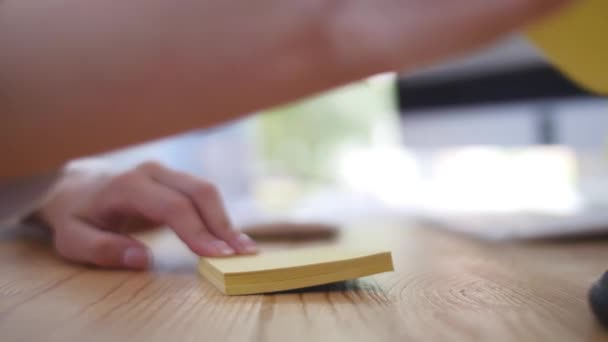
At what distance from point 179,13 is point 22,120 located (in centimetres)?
8

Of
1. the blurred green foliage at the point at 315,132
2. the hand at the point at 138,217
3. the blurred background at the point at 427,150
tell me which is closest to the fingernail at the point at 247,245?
the hand at the point at 138,217

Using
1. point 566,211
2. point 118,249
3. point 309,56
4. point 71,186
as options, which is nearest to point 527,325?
point 309,56

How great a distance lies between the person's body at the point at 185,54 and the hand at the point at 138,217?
23cm

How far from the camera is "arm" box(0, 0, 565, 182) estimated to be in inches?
9.4

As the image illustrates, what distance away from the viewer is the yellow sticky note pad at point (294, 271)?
382mm

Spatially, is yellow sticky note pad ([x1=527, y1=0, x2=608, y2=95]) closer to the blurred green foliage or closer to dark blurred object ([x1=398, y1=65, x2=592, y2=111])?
dark blurred object ([x1=398, y1=65, x2=592, y2=111])

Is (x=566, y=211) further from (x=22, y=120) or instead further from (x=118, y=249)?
(x=22, y=120)

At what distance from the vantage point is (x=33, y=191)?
1.65 feet

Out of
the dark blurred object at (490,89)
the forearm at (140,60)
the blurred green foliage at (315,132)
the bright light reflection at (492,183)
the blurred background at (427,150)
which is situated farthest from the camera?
the blurred green foliage at (315,132)

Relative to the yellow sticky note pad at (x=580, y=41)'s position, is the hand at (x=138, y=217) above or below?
below

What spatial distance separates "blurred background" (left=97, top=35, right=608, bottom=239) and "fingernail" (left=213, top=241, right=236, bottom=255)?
0.23 metres

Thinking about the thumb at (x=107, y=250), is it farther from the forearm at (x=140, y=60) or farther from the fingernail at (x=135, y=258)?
the forearm at (x=140, y=60)

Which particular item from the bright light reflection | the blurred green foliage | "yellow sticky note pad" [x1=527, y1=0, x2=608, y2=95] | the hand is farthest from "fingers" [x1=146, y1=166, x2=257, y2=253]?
the blurred green foliage

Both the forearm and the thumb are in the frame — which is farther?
the thumb
